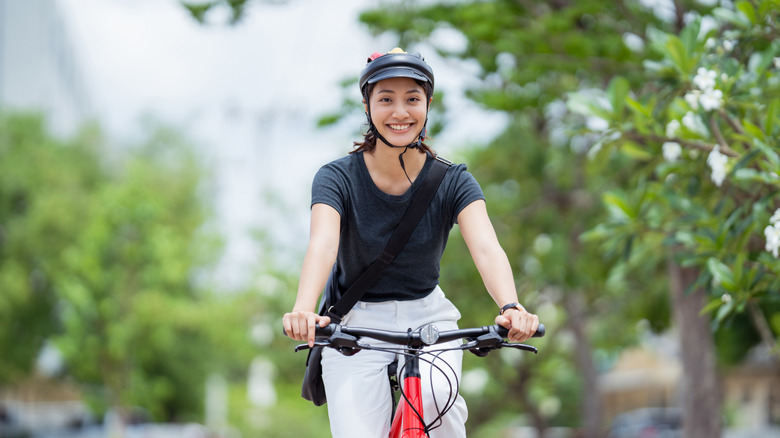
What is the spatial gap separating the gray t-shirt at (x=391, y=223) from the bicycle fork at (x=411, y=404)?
1.10 feet

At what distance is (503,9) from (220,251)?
2127 cm

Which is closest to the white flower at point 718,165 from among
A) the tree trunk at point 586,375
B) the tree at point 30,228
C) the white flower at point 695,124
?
the white flower at point 695,124

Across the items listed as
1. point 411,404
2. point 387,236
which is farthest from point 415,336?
point 387,236

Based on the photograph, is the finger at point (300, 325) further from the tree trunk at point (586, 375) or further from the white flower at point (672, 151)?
the tree trunk at point (586, 375)

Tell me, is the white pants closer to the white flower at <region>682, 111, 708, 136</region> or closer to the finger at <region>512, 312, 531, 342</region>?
the finger at <region>512, 312, 531, 342</region>

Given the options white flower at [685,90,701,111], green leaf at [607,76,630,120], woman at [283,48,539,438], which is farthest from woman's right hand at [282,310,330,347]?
green leaf at [607,76,630,120]

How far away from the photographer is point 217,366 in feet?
97.6

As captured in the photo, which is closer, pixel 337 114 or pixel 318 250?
pixel 318 250

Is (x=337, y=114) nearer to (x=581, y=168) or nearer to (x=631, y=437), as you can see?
(x=581, y=168)

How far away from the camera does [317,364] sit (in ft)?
10.1

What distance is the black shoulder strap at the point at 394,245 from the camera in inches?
113

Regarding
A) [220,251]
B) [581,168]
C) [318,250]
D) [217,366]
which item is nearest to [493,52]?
[581,168]

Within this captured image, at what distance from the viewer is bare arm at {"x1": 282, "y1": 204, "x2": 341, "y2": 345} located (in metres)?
2.47

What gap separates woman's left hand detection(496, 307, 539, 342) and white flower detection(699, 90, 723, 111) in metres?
2.71
